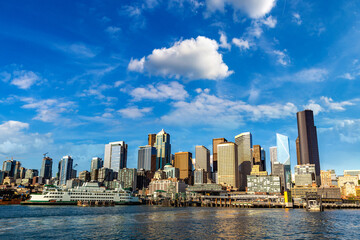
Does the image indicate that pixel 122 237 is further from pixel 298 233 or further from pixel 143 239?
pixel 298 233

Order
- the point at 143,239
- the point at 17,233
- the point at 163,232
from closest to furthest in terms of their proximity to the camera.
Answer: the point at 143,239
the point at 17,233
the point at 163,232

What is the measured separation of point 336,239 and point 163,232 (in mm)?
36853

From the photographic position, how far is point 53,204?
7657 inches

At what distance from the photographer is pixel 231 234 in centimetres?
6462

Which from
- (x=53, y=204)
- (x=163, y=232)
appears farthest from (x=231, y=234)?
(x=53, y=204)

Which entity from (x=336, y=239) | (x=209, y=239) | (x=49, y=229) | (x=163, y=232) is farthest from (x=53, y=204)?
(x=336, y=239)

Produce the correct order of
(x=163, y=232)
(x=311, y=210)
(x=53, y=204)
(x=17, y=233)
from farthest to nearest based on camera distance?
(x=53, y=204) → (x=311, y=210) → (x=163, y=232) → (x=17, y=233)

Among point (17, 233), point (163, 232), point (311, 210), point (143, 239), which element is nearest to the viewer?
point (143, 239)

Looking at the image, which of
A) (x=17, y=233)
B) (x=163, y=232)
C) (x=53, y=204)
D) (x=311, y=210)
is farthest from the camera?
(x=53, y=204)

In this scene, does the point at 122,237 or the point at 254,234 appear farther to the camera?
the point at 254,234

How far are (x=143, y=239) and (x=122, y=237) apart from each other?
506 centimetres

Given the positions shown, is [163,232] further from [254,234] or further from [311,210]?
[311,210]

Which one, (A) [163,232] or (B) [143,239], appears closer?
(B) [143,239]

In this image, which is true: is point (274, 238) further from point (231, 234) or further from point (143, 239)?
point (143, 239)
